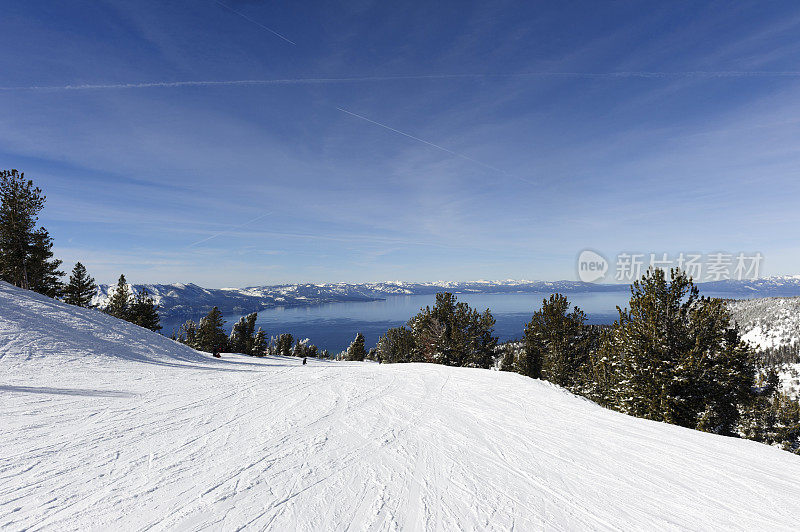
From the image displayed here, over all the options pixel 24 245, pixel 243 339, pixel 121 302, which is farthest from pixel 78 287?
pixel 243 339

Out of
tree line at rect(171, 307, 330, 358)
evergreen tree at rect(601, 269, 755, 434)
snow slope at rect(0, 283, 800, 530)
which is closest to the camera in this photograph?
snow slope at rect(0, 283, 800, 530)

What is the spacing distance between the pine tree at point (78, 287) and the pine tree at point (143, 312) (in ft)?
17.3

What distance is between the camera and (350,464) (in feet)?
14.1

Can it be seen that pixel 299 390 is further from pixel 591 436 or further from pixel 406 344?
pixel 406 344

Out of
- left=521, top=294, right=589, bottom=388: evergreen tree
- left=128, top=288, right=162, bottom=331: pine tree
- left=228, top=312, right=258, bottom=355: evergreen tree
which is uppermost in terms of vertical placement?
left=521, top=294, right=589, bottom=388: evergreen tree

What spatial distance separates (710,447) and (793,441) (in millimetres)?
52941

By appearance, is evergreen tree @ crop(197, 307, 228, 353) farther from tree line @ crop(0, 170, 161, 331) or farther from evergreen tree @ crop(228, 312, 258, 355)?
tree line @ crop(0, 170, 161, 331)

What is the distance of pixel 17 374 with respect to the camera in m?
7.91

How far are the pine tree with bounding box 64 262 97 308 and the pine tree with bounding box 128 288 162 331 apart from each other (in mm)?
5273

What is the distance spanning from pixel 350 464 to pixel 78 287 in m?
55.6

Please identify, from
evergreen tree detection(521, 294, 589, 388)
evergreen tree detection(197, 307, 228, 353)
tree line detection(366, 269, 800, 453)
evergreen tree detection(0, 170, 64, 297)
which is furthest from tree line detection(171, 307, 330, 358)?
tree line detection(366, 269, 800, 453)

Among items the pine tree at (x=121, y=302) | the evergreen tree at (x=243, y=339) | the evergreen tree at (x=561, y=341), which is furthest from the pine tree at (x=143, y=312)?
the evergreen tree at (x=561, y=341)

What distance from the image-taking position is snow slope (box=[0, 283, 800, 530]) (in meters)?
3.16

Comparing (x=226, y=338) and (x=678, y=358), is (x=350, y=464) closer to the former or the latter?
(x=678, y=358)
